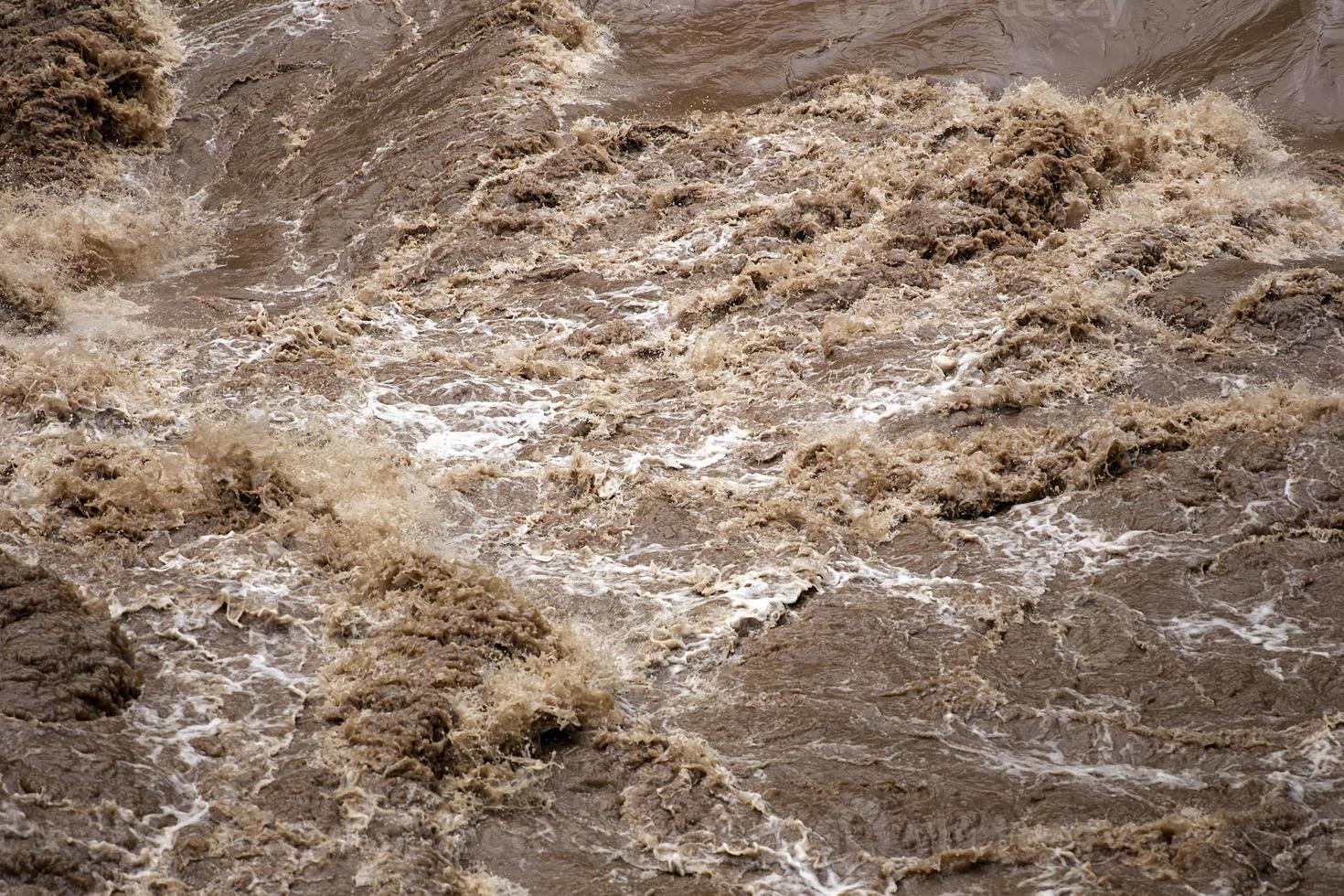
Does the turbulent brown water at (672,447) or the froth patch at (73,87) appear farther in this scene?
the froth patch at (73,87)

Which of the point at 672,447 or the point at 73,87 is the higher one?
the point at 73,87

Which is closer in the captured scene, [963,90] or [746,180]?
[746,180]

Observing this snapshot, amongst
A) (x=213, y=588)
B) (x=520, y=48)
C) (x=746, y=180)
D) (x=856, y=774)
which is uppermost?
(x=520, y=48)

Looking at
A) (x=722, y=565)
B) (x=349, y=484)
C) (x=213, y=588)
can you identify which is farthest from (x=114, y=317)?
(x=722, y=565)

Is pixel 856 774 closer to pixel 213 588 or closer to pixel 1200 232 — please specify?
pixel 213 588

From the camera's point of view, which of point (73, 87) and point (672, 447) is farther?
point (73, 87)

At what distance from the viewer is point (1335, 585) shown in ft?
18.2

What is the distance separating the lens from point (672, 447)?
754 centimetres

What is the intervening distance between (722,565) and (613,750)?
1529mm

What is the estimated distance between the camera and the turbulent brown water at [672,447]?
15.3ft

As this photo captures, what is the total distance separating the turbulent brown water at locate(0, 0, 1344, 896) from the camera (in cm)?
465

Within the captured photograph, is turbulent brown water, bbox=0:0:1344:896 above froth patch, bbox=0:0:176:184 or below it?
below

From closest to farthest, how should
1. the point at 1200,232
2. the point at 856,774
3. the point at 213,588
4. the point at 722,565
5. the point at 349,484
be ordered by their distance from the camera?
the point at 856,774 < the point at 213,588 < the point at 722,565 < the point at 349,484 < the point at 1200,232

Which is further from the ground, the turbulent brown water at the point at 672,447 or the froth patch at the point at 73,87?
the froth patch at the point at 73,87
